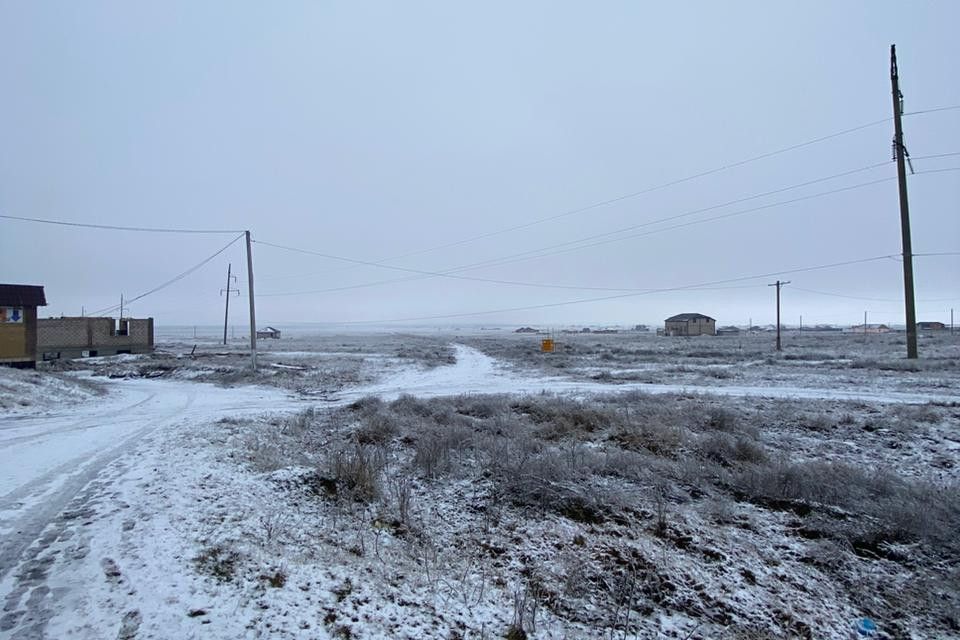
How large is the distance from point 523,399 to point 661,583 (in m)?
11.2

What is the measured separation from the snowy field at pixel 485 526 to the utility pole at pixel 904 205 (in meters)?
17.9

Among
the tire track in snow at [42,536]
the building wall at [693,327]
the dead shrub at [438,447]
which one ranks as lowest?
the dead shrub at [438,447]

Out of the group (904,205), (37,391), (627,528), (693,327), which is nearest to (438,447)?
(627,528)

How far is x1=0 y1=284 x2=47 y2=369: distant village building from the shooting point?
27688 millimetres

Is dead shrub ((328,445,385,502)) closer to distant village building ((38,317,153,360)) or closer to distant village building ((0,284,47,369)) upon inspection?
distant village building ((0,284,47,369))

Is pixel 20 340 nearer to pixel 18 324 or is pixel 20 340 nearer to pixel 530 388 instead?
pixel 18 324

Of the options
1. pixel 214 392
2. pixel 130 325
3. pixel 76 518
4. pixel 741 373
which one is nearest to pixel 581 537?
pixel 76 518

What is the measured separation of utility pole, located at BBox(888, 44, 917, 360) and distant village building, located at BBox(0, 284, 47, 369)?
52244 mm

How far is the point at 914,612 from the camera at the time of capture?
4461 mm

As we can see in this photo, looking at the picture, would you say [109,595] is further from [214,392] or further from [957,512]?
[214,392]

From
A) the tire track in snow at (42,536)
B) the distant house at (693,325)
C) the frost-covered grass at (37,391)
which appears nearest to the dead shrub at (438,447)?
the tire track in snow at (42,536)

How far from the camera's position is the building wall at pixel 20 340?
27578 mm

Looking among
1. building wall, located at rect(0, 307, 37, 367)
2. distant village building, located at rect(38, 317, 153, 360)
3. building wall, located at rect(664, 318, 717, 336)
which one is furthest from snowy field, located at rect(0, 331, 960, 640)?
building wall, located at rect(664, 318, 717, 336)

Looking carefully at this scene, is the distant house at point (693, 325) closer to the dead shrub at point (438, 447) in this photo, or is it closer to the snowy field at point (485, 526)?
the snowy field at point (485, 526)
